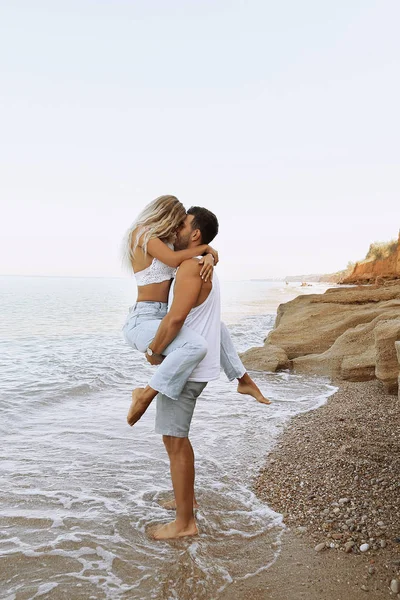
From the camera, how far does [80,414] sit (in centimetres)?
704

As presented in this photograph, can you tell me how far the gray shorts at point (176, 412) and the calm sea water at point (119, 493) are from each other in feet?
2.53

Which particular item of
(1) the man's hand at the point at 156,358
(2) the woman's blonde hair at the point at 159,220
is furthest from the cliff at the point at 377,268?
(1) the man's hand at the point at 156,358

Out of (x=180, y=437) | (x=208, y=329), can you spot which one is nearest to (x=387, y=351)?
(x=208, y=329)

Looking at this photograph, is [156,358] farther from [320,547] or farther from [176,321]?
[320,547]

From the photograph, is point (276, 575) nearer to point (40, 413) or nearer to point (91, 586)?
point (91, 586)

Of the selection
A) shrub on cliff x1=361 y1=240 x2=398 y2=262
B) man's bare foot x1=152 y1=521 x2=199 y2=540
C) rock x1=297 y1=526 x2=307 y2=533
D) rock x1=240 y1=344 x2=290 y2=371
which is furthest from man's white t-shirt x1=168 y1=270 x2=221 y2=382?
shrub on cliff x1=361 y1=240 x2=398 y2=262

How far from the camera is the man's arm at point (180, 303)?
3.16 metres

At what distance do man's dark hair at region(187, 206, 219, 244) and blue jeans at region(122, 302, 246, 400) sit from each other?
0.59 m

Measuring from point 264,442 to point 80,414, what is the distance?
9.28 ft

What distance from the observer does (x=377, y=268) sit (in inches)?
2308

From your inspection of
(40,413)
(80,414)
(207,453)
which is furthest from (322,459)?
(40,413)

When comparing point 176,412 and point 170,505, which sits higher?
point 176,412

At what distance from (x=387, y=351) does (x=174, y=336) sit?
13.5 ft

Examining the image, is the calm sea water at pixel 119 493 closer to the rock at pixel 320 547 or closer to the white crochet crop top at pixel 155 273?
the rock at pixel 320 547
